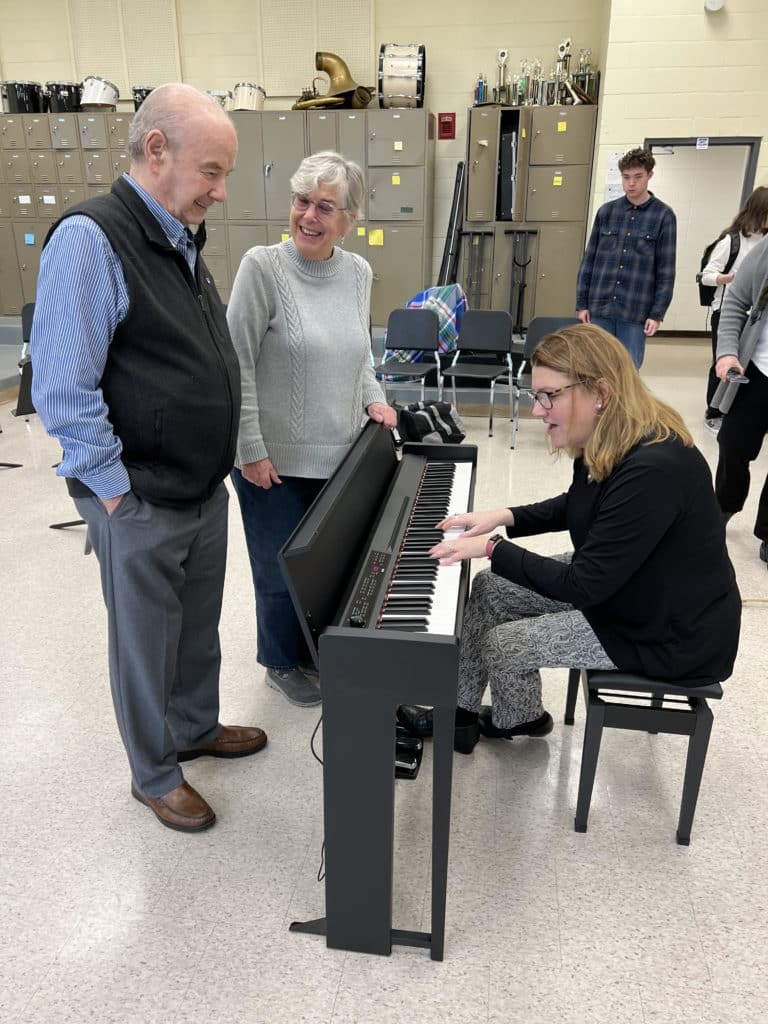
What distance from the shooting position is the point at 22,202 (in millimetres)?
7695

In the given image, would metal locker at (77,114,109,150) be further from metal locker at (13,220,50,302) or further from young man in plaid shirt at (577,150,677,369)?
young man in plaid shirt at (577,150,677,369)

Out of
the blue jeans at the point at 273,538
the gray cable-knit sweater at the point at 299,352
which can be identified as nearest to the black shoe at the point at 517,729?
the blue jeans at the point at 273,538

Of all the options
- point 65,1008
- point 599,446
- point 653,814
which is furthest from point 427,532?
point 65,1008

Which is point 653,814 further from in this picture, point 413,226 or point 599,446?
point 413,226

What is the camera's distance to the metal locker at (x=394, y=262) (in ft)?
23.5

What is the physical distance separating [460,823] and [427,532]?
0.71 m

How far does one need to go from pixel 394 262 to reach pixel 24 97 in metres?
4.07

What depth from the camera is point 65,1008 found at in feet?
4.34

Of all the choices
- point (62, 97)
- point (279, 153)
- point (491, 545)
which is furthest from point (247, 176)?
point (491, 545)

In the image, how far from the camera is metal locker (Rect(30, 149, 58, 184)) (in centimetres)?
747

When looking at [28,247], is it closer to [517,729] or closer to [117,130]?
[117,130]

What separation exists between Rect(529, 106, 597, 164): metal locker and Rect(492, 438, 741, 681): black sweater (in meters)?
6.20

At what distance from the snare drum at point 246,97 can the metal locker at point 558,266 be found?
303 centimetres

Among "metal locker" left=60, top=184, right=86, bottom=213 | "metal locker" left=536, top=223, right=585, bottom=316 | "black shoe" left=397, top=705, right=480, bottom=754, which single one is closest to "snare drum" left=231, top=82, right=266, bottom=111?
"metal locker" left=60, top=184, right=86, bottom=213
